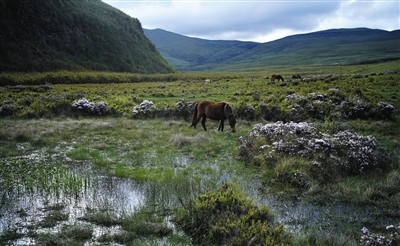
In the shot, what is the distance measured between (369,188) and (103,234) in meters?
7.21

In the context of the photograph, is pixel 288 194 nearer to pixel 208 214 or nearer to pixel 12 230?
pixel 208 214

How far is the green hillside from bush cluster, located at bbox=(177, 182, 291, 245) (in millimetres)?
74266

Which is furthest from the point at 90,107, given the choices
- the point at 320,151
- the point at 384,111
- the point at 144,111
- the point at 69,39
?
the point at 69,39

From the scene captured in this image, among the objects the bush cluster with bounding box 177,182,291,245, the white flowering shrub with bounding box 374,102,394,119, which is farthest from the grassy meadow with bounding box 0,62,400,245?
the white flowering shrub with bounding box 374,102,394,119

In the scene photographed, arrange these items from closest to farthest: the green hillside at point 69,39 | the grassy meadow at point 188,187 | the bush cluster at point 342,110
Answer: the grassy meadow at point 188,187 < the bush cluster at point 342,110 < the green hillside at point 69,39

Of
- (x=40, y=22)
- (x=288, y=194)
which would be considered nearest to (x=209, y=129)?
(x=288, y=194)

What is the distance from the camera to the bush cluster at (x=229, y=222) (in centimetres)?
548

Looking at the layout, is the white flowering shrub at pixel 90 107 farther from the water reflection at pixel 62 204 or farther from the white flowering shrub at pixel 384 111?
the white flowering shrub at pixel 384 111

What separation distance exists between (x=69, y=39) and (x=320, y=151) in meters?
99.8

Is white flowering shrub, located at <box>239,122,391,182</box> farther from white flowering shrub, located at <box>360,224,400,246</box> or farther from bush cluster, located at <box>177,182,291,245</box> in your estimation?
bush cluster, located at <box>177,182,291,245</box>

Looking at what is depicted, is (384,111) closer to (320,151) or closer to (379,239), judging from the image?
(320,151)

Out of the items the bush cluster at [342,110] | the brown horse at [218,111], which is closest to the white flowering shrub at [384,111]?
the bush cluster at [342,110]

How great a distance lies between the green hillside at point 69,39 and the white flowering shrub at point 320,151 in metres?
72.0

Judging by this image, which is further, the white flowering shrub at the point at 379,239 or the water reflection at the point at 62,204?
the water reflection at the point at 62,204
